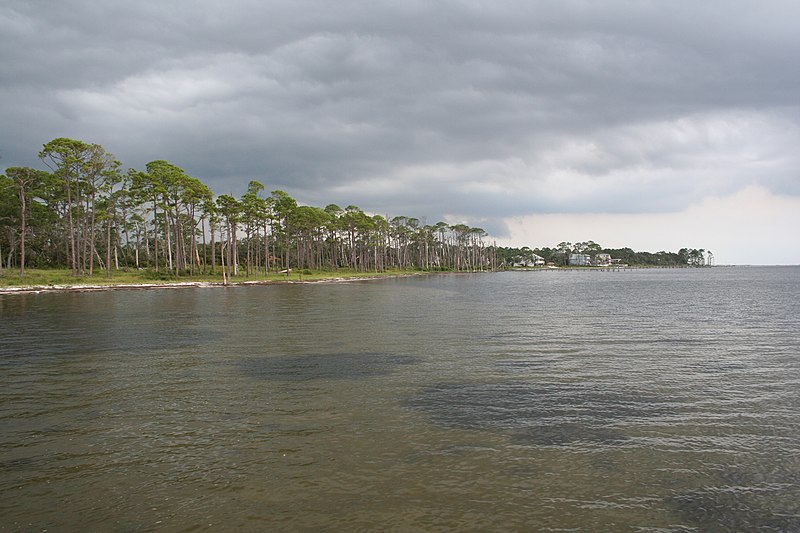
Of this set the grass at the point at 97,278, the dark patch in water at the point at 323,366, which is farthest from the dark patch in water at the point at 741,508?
the grass at the point at 97,278

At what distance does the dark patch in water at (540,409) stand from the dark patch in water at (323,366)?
3469 millimetres

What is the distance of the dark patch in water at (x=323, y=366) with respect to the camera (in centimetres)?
1708

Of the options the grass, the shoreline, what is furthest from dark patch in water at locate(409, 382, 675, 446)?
the grass

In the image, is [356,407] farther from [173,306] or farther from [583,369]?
[173,306]

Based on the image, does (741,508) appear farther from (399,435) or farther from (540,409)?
(399,435)

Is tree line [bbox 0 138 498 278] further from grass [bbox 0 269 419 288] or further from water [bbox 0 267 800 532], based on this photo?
water [bbox 0 267 800 532]

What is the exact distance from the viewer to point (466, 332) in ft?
92.6

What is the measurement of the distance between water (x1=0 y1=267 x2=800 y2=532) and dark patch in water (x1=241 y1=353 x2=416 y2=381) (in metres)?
0.16

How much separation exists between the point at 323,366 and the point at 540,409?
8.57 metres

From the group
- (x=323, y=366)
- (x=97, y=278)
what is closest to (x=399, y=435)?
(x=323, y=366)

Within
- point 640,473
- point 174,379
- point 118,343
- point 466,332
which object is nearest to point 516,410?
point 640,473

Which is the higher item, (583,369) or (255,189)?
(255,189)

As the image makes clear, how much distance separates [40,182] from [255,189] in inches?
1355

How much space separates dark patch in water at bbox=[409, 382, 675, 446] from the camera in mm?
11234
